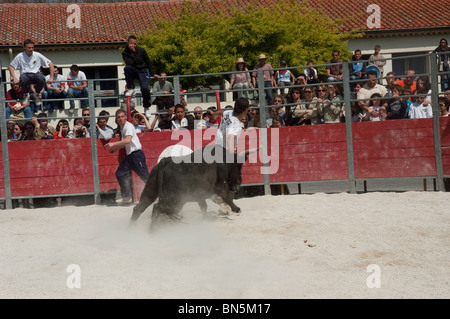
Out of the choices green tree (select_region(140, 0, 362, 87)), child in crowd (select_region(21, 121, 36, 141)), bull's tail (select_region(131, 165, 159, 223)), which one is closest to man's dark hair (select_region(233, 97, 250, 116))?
bull's tail (select_region(131, 165, 159, 223))

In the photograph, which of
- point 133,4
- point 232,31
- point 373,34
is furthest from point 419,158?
point 133,4

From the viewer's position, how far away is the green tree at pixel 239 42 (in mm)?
26000

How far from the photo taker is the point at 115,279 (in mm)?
6719

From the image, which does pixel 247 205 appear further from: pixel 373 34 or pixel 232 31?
pixel 373 34

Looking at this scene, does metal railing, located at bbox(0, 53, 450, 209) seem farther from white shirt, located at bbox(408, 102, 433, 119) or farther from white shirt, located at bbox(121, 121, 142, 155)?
white shirt, located at bbox(121, 121, 142, 155)

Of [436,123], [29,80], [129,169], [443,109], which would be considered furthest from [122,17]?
[436,123]

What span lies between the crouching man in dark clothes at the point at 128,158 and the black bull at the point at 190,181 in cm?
226

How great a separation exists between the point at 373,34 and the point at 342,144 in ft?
74.0

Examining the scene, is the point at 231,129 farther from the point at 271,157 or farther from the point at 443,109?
the point at 443,109

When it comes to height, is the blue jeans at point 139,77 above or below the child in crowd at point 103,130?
above

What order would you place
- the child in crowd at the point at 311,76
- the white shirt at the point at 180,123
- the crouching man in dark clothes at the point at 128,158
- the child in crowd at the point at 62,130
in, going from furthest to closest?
the child in crowd at the point at 311,76 < the child in crowd at the point at 62,130 < the white shirt at the point at 180,123 < the crouching man in dark clothes at the point at 128,158

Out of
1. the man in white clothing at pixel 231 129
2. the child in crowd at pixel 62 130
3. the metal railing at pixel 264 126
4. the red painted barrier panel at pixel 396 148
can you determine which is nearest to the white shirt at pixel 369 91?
the metal railing at pixel 264 126

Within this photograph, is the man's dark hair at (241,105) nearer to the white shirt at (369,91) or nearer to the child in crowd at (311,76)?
the white shirt at (369,91)

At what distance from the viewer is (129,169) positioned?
11617 millimetres
